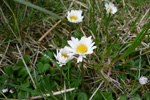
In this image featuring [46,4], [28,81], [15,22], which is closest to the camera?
[28,81]

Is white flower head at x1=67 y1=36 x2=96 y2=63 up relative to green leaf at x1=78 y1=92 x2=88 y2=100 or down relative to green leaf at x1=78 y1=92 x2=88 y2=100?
up

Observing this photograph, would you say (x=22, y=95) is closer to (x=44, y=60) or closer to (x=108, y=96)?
(x=44, y=60)

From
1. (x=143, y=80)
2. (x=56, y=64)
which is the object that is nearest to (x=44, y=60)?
(x=56, y=64)

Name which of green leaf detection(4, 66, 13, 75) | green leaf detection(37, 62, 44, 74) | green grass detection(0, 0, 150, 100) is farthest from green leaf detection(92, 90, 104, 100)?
green leaf detection(4, 66, 13, 75)

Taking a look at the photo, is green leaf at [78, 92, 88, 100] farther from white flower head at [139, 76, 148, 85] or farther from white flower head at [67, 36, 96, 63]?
white flower head at [139, 76, 148, 85]

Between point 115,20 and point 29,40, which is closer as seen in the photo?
point 29,40

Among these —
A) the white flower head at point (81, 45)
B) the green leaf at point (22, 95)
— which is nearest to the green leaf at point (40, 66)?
the green leaf at point (22, 95)

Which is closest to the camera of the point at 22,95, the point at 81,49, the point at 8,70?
the point at 81,49

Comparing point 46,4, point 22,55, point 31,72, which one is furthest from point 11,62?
point 46,4

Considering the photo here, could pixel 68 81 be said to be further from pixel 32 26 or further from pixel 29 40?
pixel 32 26
